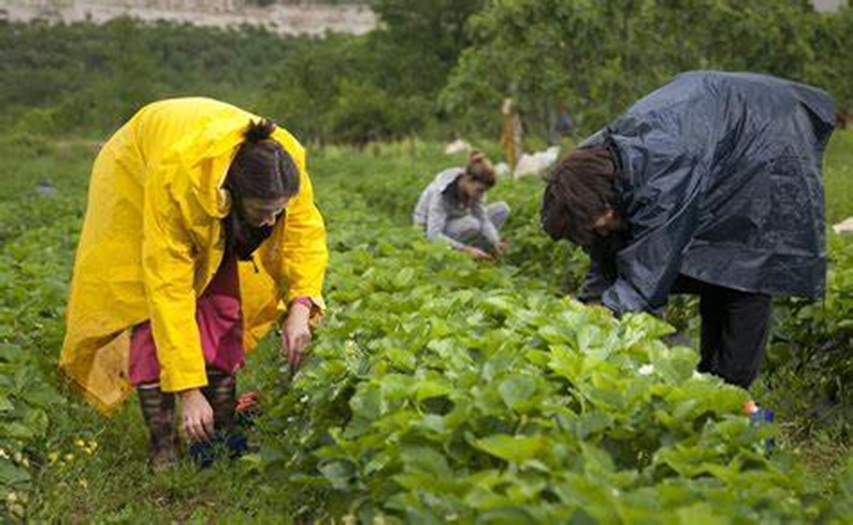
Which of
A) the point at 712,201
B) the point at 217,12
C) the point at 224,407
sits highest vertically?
the point at 712,201

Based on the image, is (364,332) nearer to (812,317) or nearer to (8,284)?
(812,317)

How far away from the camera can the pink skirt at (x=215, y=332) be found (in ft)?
14.0

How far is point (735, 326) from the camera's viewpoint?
160 inches

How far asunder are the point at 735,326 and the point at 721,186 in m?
0.55

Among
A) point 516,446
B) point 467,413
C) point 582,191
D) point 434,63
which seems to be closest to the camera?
point 516,446

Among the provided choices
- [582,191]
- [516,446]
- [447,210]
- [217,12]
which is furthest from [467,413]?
[217,12]

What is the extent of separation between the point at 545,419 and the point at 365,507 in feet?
1.73

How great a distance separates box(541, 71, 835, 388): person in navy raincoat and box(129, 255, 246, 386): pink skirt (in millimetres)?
1323

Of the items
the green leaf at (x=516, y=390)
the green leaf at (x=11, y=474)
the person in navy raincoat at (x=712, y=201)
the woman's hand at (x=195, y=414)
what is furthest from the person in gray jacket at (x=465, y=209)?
the green leaf at (x=516, y=390)

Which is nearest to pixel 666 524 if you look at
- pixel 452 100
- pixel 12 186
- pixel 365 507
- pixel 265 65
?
pixel 365 507

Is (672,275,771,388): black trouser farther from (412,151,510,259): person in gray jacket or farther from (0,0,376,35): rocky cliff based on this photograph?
(0,0,376,35): rocky cliff

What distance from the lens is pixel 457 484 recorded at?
234cm

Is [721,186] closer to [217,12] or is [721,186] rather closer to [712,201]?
[712,201]

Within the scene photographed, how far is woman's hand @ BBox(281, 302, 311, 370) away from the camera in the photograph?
408 cm
